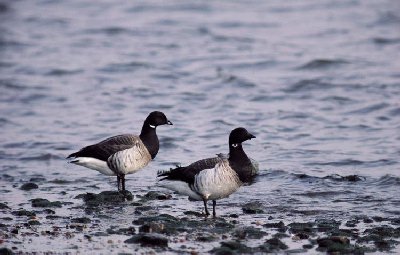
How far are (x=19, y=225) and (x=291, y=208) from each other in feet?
15.2

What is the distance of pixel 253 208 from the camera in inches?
563

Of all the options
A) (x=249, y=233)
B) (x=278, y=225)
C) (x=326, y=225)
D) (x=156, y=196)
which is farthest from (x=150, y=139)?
(x=326, y=225)

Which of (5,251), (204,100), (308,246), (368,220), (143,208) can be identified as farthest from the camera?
(204,100)

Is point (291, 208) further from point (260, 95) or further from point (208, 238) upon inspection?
point (260, 95)

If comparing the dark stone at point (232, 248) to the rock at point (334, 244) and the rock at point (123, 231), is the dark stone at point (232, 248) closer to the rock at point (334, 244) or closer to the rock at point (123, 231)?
the rock at point (334, 244)

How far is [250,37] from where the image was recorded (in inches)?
1319

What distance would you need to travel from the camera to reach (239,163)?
14.0 m

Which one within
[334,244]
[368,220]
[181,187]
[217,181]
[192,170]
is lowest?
[368,220]

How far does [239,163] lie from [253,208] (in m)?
0.84

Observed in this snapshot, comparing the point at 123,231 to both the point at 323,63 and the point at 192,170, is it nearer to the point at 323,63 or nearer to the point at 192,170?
the point at 192,170

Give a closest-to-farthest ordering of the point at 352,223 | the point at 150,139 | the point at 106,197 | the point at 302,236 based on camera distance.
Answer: the point at 302,236 → the point at 352,223 → the point at 106,197 → the point at 150,139

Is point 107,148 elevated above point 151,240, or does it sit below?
above

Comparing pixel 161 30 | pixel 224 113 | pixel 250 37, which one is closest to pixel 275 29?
pixel 250 37

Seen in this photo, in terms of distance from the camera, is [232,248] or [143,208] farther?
[143,208]
